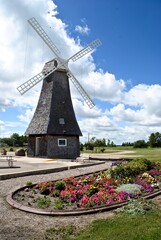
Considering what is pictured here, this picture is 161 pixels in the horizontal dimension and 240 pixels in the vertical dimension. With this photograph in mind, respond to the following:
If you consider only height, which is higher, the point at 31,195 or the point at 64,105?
the point at 64,105

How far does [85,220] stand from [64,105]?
78.5 ft

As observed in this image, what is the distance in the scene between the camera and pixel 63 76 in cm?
3167

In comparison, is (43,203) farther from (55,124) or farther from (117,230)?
(55,124)

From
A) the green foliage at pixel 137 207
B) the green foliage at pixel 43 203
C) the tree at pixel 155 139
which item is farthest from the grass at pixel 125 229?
the tree at pixel 155 139

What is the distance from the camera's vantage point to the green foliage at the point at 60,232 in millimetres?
6232

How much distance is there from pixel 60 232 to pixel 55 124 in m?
23.5

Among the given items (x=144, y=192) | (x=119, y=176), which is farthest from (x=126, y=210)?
(x=119, y=176)

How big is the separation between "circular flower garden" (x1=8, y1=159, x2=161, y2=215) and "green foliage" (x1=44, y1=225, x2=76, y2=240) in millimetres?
1204

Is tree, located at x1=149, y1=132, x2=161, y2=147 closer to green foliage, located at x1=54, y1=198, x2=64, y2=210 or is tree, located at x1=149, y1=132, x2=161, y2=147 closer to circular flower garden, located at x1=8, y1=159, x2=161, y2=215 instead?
circular flower garden, located at x1=8, y1=159, x2=161, y2=215

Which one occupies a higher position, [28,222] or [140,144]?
[140,144]

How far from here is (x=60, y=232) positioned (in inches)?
258

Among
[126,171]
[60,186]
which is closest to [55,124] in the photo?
[126,171]

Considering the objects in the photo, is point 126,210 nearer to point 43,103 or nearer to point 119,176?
point 119,176

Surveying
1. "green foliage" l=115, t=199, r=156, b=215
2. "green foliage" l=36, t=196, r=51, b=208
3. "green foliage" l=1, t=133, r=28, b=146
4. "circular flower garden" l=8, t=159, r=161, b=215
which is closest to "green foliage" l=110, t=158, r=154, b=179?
"circular flower garden" l=8, t=159, r=161, b=215
